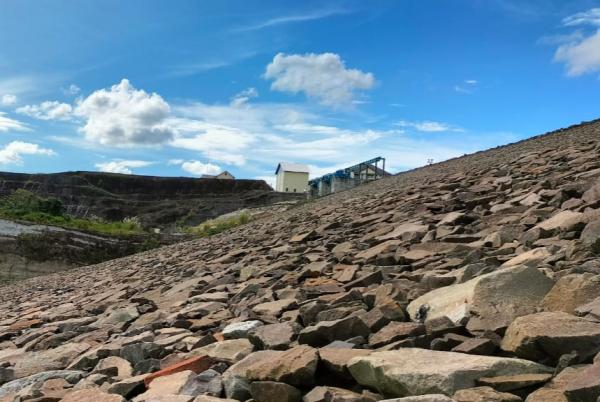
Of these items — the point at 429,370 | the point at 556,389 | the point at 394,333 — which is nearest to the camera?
the point at 556,389

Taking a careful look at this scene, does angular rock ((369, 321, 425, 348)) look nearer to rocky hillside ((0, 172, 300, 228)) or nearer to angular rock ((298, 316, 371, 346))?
angular rock ((298, 316, 371, 346))

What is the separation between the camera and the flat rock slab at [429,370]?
1869mm

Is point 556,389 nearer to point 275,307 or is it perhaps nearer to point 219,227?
point 275,307

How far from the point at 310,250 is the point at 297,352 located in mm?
3527

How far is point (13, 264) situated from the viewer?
18469 millimetres

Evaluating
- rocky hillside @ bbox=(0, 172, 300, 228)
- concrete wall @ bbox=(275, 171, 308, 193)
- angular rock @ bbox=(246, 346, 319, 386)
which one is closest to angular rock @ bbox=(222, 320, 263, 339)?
angular rock @ bbox=(246, 346, 319, 386)

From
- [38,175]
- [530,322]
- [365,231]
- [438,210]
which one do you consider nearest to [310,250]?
[365,231]

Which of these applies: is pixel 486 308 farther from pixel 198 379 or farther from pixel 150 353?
pixel 150 353

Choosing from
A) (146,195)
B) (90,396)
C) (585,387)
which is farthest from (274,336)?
(146,195)

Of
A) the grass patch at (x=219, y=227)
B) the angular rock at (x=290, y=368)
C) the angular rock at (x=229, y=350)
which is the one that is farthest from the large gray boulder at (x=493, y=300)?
the grass patch at (x=219, y=227)

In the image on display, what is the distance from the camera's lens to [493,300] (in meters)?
2.51

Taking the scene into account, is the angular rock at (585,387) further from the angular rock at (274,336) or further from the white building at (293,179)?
the white building at (293,179)

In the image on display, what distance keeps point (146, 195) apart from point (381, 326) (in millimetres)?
53270

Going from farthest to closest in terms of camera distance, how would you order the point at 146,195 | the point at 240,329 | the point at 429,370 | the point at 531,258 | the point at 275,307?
1. the point at 146,195
2. the point at 275,307
3. the point at 240,329
4. the point at 531,258
5. the point at 429,370
